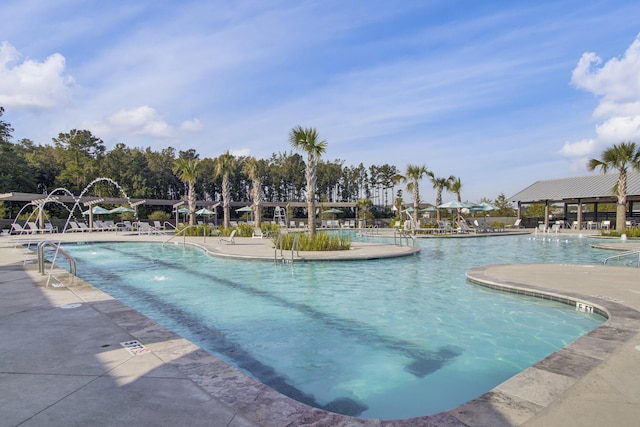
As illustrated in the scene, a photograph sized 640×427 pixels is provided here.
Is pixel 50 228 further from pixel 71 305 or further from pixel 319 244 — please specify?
pixel 71 305

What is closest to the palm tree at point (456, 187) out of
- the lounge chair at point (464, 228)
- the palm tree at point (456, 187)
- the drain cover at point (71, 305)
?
the palm tree at point (456, 187)

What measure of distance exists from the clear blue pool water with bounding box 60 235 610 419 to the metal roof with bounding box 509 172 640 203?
2434 cm

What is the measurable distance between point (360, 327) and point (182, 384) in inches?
130

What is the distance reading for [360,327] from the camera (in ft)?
18.9

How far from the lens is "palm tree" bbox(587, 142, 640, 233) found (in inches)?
865

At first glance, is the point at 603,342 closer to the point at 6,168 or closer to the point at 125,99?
the point at 125,99

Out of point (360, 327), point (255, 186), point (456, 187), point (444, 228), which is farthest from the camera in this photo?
point (456, 187)

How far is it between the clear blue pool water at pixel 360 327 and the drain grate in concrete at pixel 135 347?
1.12 meters

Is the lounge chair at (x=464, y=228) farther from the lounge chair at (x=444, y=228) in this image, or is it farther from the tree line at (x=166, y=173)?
the tree line at (x=166, y=173)

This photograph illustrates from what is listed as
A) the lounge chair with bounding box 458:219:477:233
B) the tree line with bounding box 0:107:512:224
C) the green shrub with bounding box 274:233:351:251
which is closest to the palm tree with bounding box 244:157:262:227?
the tree line with bounding box 0:107:512:224

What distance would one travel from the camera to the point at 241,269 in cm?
1076

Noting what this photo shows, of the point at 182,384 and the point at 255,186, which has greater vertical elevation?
the point at 255,186

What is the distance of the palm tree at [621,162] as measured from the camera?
72.1 ft

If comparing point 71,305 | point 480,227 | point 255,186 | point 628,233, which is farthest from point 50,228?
point 628,233
